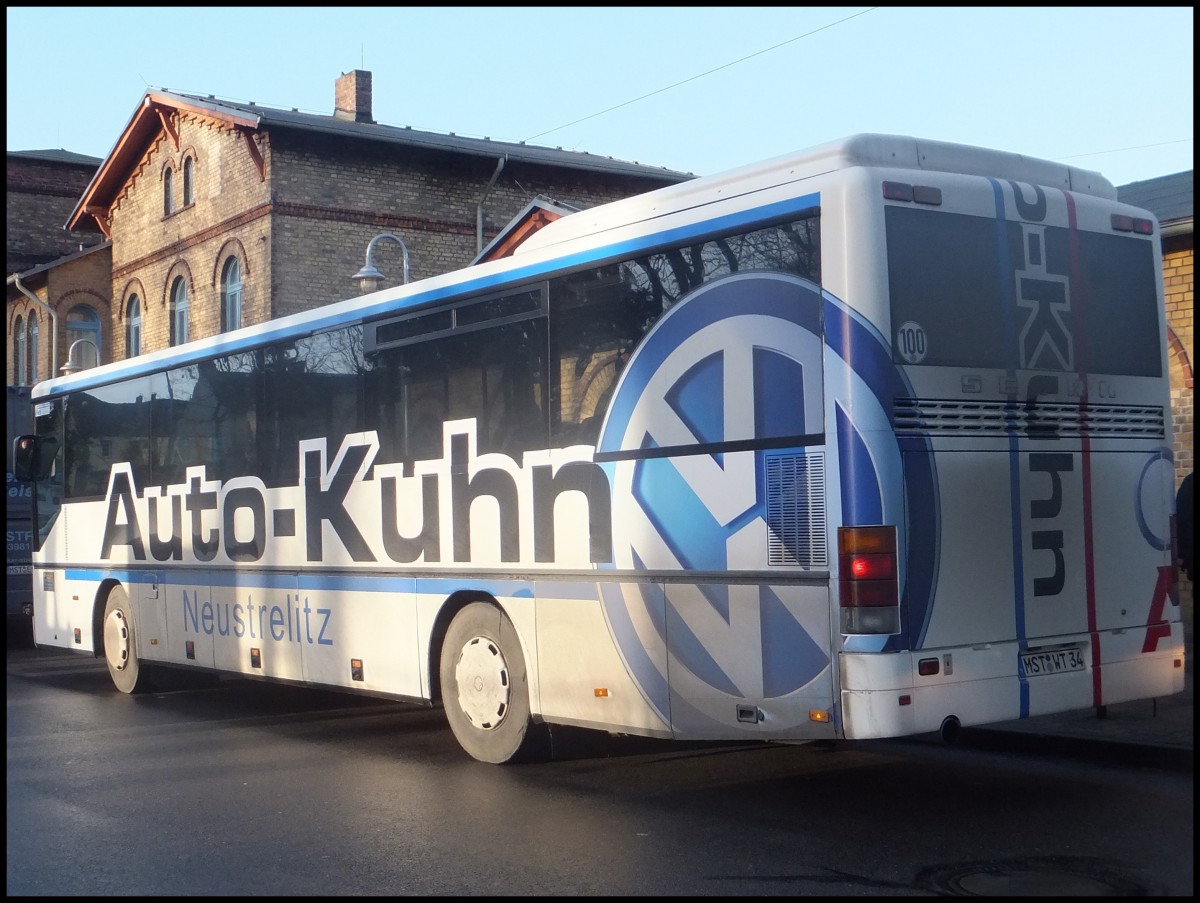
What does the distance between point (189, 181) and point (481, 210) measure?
7115mm

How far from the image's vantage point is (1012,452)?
725cm

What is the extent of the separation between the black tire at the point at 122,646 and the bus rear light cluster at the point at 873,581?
8973 mm

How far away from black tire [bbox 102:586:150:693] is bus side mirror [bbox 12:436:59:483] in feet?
5.59

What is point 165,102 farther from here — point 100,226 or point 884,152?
point 884,152

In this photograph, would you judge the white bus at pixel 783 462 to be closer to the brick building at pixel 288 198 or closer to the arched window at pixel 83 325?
the brick building at pixel 288 198

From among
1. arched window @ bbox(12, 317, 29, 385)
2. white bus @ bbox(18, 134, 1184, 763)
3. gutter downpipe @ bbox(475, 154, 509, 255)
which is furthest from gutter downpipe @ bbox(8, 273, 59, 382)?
white bus @ bbox(18, 134, 1184, 763)

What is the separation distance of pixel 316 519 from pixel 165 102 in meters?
25.1

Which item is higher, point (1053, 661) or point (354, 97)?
point (354, 97)

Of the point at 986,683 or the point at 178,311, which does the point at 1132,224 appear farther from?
the point at 178,311

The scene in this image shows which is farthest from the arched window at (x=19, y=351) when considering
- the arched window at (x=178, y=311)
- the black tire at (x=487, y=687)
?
the black tire at (x=487, y=687)

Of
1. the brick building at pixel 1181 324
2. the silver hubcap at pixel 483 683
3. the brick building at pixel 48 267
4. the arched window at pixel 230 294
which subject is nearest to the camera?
the silver hubcap at pixel 483 683

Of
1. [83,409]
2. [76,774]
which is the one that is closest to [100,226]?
[83,409]

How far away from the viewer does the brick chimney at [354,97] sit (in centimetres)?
3541

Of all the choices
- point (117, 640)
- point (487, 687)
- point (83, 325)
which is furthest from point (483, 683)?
point (83, 325)
